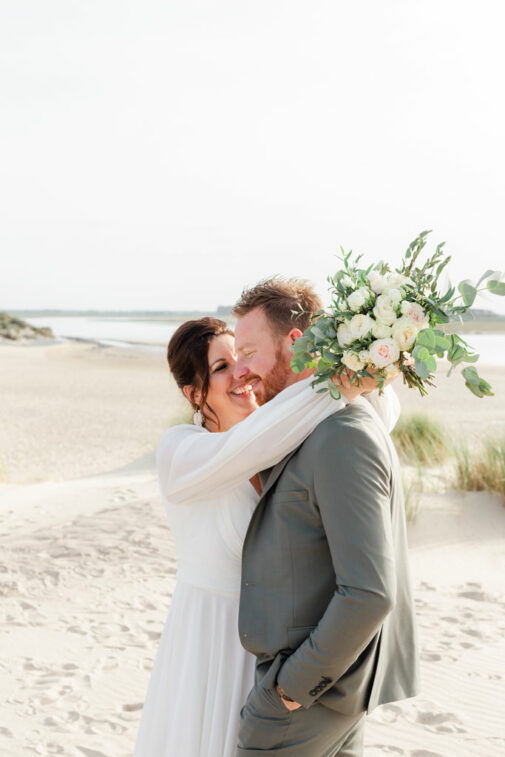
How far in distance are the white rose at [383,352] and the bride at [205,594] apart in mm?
282

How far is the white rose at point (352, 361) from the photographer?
86.0 inches

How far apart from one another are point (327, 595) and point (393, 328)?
2.62ft

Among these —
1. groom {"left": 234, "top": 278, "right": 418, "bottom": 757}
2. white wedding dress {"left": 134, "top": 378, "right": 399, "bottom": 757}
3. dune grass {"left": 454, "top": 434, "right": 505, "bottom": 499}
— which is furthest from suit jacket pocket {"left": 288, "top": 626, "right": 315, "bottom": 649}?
dune grass {"left": 454, "top": 434, "right": 505, "bottom": 499}

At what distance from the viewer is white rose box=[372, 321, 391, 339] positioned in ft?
7.07

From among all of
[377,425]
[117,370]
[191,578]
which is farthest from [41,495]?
[117,370]

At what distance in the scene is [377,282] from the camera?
2225 millimetres

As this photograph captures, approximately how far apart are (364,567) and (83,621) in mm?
4638

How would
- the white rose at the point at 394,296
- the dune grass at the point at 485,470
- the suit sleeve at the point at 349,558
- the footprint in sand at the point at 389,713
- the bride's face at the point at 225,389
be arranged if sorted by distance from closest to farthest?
the suit sleeve at the point at 349,558 < the white rose at the point at 394,296 < the bride's face at the point at 225,389 < the footprint in sand at the point at 389,713 < the dune grass at the point at 485,470

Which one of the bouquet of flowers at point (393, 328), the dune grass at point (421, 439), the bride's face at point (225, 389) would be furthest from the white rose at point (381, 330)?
the dune grass at point (421, 439)

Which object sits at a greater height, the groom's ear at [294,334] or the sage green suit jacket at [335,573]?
the groom's ear at [294,334]

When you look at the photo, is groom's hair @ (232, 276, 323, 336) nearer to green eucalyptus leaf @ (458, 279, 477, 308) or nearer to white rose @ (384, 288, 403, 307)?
white rose @ (384, 288, 403, 307)

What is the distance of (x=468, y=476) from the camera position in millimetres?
8828

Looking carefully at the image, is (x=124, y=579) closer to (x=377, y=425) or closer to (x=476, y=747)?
(x=476, y=747)

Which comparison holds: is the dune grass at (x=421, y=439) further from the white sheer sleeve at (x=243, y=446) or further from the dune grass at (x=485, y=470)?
the white sheer sleeve at (x=243, y=446)
